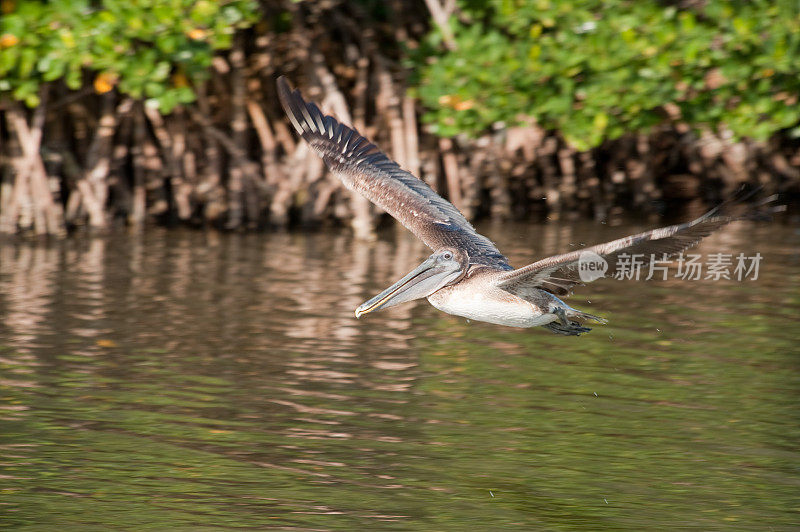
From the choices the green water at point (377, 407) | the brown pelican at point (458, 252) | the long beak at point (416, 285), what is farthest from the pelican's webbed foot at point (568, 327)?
the long beak at point (416, 285)

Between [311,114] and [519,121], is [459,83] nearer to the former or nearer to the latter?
[519,121]

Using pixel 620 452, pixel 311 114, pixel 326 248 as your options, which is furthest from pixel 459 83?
A: pixel 620 452

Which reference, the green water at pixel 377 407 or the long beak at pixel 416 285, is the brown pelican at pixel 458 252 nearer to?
the long beak at pixel 416 285

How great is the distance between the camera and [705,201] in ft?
62.1

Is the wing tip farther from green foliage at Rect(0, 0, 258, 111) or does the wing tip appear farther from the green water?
green foliage at Rect(0, 0, 258, 111)

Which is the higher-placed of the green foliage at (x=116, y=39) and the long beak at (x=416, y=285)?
the green foliage at (x=116, y=39)

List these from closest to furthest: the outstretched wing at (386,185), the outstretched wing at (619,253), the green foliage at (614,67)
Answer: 1. the outstretched wing at (619,253)
2. the outstretched wing at (386,185)
3. the green foliage at (614,67)

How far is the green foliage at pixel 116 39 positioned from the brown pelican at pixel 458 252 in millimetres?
4899

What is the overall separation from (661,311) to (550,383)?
2.84 m

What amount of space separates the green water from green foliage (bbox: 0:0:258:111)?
83.6 inches

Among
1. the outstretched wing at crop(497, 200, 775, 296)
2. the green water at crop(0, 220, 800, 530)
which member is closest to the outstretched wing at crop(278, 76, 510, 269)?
the outstretched wing at crop(497, 200, 775, 296)

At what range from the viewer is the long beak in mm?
7383

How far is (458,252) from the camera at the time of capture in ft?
25.2

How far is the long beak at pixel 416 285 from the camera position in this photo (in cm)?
738
